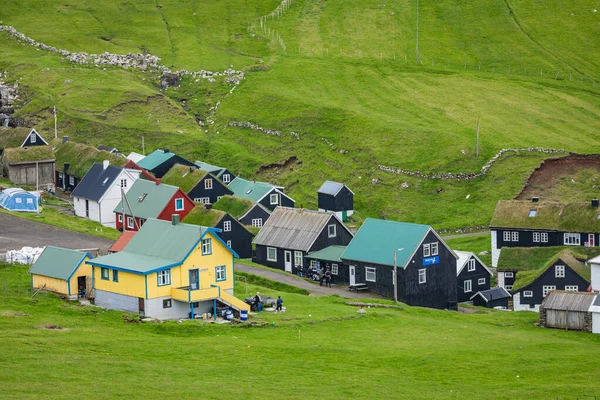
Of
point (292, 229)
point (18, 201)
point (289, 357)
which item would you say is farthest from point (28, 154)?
point (289, 357)

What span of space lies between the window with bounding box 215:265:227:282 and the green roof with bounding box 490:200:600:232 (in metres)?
43.3

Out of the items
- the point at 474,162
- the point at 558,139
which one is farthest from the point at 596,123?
the point at 474,162

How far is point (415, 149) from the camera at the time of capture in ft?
506

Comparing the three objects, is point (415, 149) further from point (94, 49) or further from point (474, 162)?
point (94, 49)

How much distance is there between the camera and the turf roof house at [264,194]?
136 metres

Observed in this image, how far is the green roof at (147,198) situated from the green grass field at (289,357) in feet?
126

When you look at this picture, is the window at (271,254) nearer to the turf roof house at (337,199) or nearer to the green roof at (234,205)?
the green roof at (234,205)

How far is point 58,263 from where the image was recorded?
8688cm

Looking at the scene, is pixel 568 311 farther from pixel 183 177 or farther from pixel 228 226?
pixel 183 177

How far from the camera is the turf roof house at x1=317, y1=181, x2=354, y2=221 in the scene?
139125mm

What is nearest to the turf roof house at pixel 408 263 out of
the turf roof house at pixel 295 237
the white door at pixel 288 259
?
the turf roof house at pixel 295 237

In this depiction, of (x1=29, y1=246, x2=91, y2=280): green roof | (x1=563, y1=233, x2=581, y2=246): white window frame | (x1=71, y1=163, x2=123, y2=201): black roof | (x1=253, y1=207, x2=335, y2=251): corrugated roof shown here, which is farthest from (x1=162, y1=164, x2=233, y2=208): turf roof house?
(x1=29, y1=246, x2=91, y2=280): green roof

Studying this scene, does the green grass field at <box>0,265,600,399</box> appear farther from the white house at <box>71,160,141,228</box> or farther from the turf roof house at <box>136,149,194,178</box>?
the turf roof house at <box>136,149,194,178</box>

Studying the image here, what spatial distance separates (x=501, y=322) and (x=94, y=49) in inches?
4943
